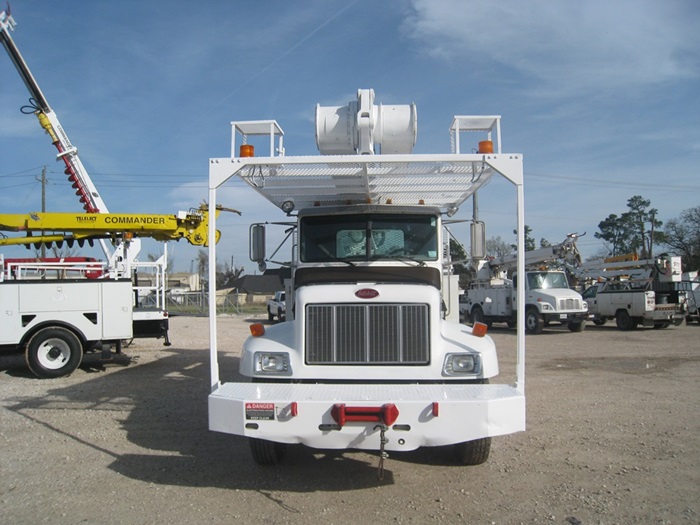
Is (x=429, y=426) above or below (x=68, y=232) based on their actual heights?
below

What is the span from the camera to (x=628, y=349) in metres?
15.8

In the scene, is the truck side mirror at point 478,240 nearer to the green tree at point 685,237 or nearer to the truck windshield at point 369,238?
the truck windshield at point 369,238

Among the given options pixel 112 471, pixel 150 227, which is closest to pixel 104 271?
pixel 150 227

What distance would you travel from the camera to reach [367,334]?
5.07 metres

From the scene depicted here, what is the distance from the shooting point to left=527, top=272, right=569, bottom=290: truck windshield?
21641 millimetres

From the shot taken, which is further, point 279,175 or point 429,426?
point 279,175

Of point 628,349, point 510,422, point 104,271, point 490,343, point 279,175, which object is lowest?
point 628,349

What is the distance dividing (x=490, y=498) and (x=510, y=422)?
2.35ft

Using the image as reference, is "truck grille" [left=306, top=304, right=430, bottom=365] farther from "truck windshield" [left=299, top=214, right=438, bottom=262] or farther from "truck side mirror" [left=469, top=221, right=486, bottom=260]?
"truck side mirror" [left=469, top=221, right=486, bottom=260]

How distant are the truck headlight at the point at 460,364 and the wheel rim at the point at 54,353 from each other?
857 centimetres

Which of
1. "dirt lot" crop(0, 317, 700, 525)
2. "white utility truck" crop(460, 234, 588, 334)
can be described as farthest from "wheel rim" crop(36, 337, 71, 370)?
"white utility truck" crop(460, 234, 588, 334)

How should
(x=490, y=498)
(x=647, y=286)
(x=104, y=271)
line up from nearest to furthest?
(x=490, y=498), (x=104, y=271), (x=647, y=286)

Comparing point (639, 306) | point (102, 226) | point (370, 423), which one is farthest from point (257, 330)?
point (639, 306)

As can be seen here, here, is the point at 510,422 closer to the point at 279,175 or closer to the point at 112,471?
the point at 279,175
